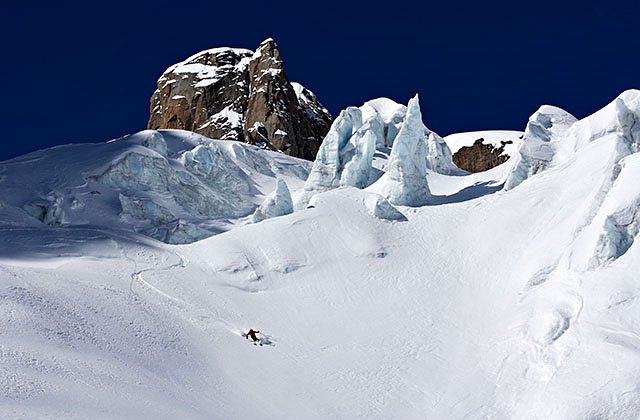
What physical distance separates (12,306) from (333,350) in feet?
47.6

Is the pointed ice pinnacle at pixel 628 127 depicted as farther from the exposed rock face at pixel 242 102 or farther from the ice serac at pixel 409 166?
the exposed rock face at pixel 242 102

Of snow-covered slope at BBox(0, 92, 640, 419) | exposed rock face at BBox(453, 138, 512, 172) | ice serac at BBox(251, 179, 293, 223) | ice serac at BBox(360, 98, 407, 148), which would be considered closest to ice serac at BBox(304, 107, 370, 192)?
ice serac at BBox(251, 179, 293, 223)

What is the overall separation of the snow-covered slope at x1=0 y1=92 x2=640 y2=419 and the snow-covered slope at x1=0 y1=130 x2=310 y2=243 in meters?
9.19

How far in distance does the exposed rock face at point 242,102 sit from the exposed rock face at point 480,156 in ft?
67.5

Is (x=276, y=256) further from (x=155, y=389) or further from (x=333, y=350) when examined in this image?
(x=155, y=389)

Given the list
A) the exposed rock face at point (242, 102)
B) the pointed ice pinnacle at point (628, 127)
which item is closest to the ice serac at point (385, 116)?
the exposed rock face at point (242, 102)

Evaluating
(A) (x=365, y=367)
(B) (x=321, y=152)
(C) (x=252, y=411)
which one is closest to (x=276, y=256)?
(A) (x=365, y=367)

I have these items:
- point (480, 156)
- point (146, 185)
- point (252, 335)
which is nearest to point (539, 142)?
point (146, 185)

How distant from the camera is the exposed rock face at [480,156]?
352ft

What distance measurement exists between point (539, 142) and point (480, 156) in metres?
46.1

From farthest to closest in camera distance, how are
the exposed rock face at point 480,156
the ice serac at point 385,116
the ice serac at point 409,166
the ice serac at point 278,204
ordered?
the exposed rock face at point 480,156 → the ice serac at point 385,116 → the ice serac at point 278,204 → the ice serac at point 409,166

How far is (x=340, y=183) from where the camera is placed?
214 ft

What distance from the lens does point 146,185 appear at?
68125 millimetres

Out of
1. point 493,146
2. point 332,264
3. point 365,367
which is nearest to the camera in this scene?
point 365,367
